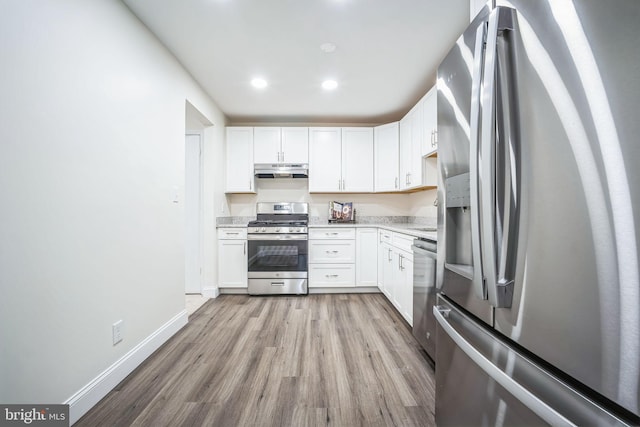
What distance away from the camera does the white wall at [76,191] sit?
111 cm

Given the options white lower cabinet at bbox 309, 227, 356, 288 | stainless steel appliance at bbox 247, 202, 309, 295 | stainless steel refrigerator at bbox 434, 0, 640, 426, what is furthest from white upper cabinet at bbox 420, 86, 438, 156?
stainless steel refrigerator at bbox 434, 0, 640, 426

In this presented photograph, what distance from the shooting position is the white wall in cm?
111

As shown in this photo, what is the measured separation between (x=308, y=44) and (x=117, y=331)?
8.03ft

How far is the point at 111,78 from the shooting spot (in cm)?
163

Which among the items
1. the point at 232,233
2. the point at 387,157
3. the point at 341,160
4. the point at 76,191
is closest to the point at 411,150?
the point at 387,157

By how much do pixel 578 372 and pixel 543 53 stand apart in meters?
0.65

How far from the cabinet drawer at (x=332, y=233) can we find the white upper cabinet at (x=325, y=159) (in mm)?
613

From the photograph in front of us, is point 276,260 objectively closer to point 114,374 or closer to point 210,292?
point 210,292

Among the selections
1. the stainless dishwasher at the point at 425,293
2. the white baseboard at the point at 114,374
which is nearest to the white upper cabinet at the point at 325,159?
the stainless dishwasher at the point at 425,293

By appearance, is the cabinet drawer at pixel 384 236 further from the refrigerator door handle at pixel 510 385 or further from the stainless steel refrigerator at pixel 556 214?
the stainless steel refrigerator at pixel 556 214

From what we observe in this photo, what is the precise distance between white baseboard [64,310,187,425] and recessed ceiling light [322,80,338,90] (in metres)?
2.68

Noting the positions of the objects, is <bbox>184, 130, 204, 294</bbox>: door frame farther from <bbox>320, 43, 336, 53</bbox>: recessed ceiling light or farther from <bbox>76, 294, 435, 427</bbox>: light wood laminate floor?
<bbox>320, 43, 336, 53</bbox>: recessed ceiling light

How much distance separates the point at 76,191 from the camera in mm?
1395

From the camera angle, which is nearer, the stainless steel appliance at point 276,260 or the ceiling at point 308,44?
the ceiling at point 308,44
